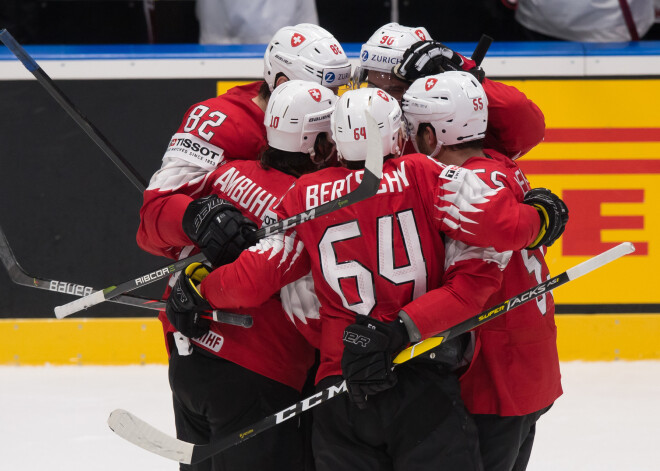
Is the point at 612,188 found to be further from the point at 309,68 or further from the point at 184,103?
the point at 309,68

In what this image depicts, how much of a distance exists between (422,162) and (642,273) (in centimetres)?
247

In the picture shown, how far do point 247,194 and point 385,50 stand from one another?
22.6 inches

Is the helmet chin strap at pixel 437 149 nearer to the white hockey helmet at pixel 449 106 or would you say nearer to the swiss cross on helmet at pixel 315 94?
the white hockey helmet at pixel 449 106

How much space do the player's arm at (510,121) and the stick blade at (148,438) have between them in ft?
3.32

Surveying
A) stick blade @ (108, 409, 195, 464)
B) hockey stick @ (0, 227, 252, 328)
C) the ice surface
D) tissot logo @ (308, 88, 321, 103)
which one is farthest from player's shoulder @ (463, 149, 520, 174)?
the ice surface

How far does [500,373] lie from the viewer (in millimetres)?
2166

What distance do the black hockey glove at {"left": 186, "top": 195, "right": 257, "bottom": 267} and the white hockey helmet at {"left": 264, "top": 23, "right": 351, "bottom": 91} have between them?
41 centimetres

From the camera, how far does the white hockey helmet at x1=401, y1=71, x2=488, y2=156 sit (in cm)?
215

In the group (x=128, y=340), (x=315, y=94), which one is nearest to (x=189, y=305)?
(x=315, y=94)

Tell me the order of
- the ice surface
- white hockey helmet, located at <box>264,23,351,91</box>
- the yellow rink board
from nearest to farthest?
white hockey helmet, located at <box>264,23,351,91</box> → the ice surface → the yellow rink board

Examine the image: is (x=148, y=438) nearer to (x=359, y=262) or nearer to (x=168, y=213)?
(x=168, y=213)

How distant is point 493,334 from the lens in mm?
2188

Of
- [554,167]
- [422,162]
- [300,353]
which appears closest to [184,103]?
[554,167]

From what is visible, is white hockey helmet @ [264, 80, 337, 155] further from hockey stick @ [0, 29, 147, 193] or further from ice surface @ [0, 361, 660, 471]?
ice surface @ [0, 361, 660, 471]
